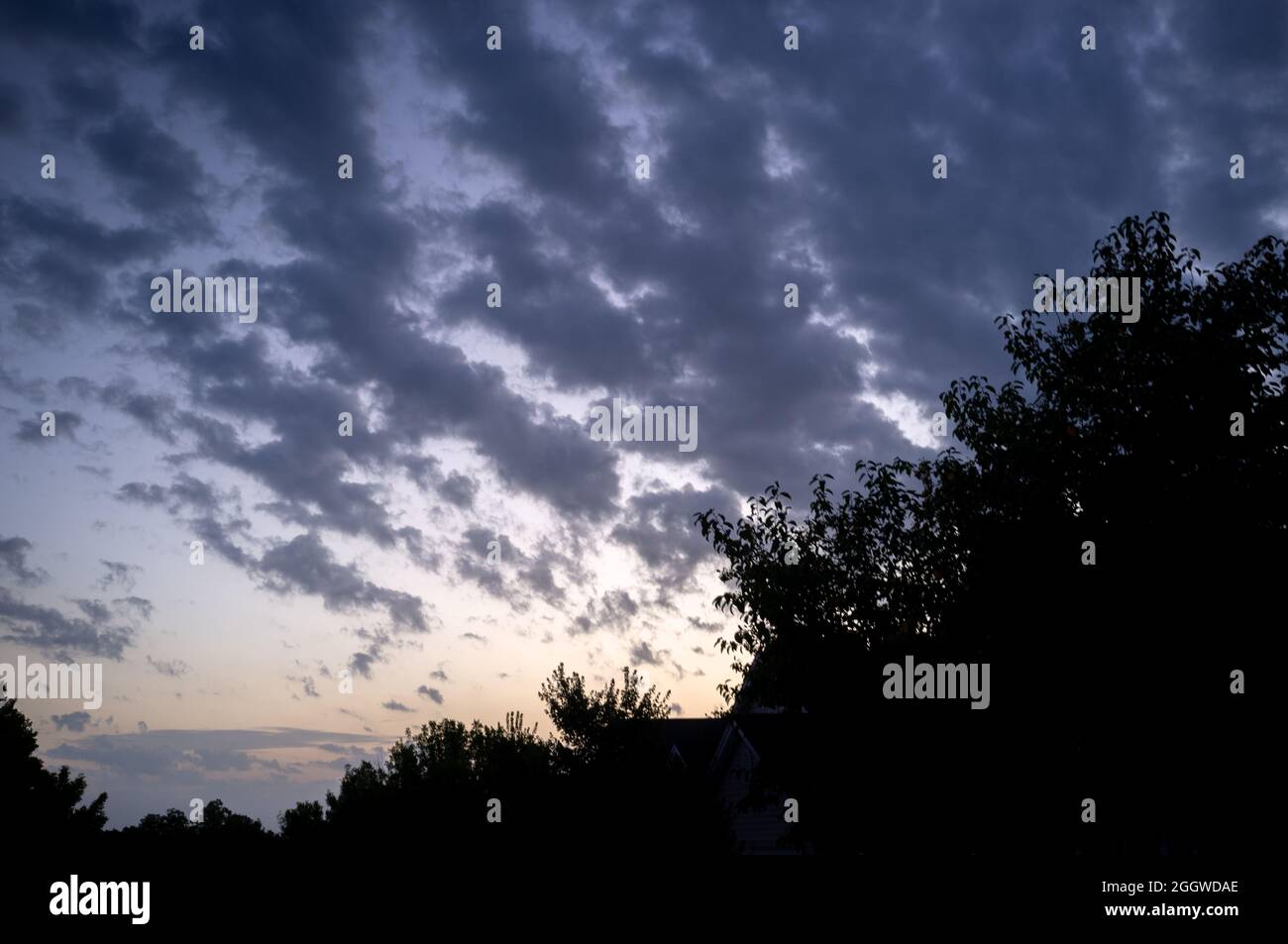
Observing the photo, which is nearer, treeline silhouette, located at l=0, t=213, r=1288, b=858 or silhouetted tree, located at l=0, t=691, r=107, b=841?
treeline silhouette, located at l=0, t=213, r=1288, b=858

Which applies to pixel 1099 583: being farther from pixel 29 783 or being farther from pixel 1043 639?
pixel 29 783

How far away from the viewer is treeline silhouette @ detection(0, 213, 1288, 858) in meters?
14.6

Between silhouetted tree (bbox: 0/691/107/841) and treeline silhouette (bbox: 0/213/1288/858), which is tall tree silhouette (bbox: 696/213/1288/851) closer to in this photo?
treeline silhouette (bbox: 0/213/1288/858)

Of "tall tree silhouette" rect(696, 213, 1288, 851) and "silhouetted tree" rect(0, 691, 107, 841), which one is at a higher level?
"tall tree silhouette" rect(696, 213, 1288, 851)

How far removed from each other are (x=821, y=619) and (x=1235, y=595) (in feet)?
24.5

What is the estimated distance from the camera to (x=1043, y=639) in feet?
51.6

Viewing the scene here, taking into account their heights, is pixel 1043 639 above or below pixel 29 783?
above

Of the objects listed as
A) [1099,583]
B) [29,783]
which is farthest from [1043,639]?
[29,783]

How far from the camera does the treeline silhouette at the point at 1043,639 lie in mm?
14602

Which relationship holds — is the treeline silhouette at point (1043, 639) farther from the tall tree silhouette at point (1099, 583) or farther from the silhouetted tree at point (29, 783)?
the silhouetted tree at point (29, 783)

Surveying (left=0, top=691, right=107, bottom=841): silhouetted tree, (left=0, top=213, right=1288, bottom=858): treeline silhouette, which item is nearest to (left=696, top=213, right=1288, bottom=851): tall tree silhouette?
(left=0, top=213, right=1288, bottom=858): treeline silhouette
